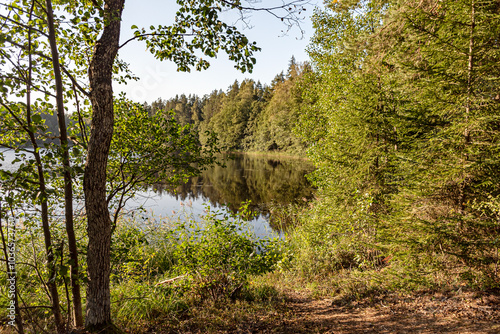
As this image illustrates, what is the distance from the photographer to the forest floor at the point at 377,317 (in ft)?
11.3

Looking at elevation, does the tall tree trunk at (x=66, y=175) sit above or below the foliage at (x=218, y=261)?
above

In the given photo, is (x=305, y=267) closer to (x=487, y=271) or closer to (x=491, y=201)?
(x=487, y=271)

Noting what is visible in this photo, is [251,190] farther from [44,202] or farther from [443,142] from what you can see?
[44,202]

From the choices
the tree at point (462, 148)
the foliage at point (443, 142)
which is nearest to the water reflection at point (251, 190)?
the foliage at point (443, 142)

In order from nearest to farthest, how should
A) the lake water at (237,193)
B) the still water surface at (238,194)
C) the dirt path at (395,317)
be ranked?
1. the dirt path at (395,317)
2. the lake water at (237,193)
3. the still water surface at (238,194)

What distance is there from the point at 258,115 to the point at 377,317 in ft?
160

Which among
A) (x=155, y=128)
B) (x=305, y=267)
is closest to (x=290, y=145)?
(x=305, y=267)

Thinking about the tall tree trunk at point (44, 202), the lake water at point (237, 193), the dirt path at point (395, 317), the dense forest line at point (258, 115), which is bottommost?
the dirt path at point (395, 317)

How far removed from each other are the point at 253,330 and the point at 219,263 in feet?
4.12

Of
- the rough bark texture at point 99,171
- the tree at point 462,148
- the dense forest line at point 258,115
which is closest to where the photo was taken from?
the rough bark texture at point 99,171

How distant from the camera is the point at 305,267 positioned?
22.1 ft

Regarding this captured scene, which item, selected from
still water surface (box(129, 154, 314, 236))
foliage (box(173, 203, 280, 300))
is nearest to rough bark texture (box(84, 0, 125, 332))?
foliage (box(173, 203, 280, 300))

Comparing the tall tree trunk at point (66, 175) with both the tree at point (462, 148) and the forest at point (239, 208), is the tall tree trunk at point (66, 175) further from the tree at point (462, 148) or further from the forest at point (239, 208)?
the tree at point (462, 148)

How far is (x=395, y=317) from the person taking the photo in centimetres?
389
